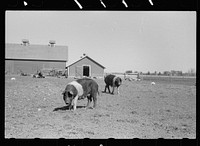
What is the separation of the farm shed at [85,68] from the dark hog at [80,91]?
45cm

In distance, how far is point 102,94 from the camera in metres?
5.99

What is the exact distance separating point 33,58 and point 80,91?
2465mm

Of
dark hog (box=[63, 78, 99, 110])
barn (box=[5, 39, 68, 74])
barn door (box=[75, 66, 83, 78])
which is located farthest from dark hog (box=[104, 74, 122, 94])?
barn (box=[5, 39, 68, 74])

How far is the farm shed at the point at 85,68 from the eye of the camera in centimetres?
588

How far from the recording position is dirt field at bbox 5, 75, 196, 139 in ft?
13.5

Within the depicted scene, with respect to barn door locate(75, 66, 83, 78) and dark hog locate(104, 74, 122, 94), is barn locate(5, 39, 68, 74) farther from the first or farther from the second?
dark hog locate(104, 74, 122, 94)

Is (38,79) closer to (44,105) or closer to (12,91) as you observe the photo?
(12,91)

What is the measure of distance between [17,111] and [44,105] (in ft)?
2.07

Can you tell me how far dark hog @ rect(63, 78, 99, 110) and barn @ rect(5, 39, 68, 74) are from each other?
1.01 meters

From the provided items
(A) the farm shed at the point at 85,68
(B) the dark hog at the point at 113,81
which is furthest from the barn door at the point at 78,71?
(B) the dark hog at the point at 113,81

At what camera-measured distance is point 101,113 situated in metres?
4.90

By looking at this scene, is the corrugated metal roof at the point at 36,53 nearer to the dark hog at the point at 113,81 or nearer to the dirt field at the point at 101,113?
the dirt field at the point at 101,113

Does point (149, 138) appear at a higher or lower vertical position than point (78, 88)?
lower
